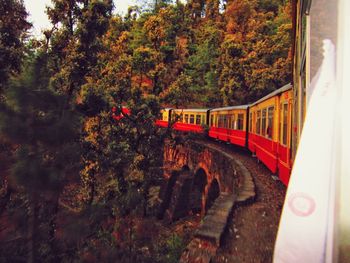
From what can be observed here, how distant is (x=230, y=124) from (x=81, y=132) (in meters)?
8.57

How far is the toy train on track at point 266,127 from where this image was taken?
22.7 feet

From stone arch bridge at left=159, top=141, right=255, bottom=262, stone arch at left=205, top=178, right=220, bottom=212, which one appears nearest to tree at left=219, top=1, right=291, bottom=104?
stone arch bridge at left=159, top=141, right=255, bottom=262

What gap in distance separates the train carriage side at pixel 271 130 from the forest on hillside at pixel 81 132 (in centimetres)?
471

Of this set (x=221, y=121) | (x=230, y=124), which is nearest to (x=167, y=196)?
(x=221, y=121)

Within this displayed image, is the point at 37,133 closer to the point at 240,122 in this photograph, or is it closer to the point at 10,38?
the point at 10,38

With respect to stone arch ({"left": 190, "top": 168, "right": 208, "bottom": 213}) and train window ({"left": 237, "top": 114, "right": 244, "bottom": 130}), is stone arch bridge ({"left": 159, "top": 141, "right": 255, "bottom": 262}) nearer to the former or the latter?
stone arch ({"left": 190, "top": 168, "right": 208, "bottom": 213})

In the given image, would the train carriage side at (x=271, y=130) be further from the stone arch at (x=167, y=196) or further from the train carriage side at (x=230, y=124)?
the stone arch at (x=167, y=196)

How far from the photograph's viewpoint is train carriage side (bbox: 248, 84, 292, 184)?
6996 millimetres

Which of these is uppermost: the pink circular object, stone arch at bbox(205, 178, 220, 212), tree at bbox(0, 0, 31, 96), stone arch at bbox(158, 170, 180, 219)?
tree at bbox(0, 0, 31, 96)

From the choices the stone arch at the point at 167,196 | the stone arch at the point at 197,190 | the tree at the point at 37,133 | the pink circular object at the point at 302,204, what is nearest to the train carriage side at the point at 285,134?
the pink circular object at the point at 302,204

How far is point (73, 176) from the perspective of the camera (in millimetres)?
Answer: 8867

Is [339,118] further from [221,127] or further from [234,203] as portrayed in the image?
[221,127]

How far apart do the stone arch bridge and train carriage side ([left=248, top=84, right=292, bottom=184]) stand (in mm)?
918

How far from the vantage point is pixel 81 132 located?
12867 millimetres
